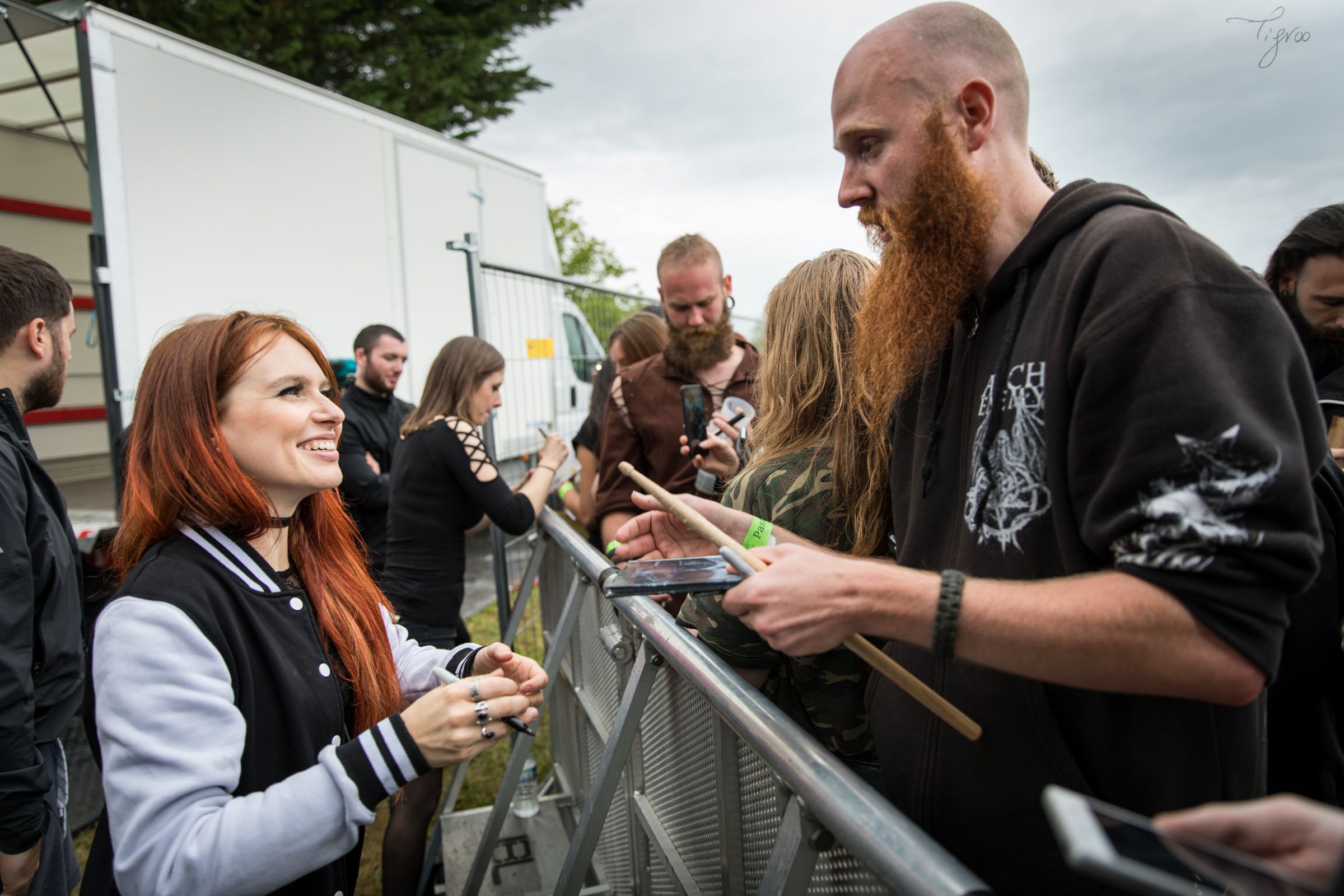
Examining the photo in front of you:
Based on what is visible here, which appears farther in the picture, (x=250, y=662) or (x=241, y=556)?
(x=241, y=556)

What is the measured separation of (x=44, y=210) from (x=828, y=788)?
336 inches

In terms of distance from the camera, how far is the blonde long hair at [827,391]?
181 centimetres

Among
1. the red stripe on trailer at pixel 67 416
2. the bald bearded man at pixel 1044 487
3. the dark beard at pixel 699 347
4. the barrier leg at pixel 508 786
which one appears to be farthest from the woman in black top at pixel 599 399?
the red stripe on trailer at pixel 67 416

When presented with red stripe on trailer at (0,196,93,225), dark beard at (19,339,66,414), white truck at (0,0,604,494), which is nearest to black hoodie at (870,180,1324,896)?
dark beard at (19,339,66,414)

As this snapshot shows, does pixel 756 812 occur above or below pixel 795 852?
below

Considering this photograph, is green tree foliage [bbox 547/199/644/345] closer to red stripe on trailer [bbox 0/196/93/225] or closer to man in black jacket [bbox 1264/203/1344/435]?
red stripe on trailer [bbox 0/196/93/225]

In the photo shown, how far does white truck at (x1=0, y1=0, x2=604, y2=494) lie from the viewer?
4691 millimetres

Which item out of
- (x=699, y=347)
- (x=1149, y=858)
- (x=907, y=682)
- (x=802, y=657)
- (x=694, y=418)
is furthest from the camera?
(x=699, y=347)

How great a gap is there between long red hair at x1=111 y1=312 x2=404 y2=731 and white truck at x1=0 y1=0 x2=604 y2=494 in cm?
274

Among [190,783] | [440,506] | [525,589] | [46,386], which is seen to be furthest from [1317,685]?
[46,386]

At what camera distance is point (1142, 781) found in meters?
1.09

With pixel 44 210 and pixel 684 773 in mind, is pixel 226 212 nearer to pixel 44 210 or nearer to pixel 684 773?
pixel 44 210

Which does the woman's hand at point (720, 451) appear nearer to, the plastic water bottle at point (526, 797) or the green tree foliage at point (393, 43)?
the plastic water bottle at point (526, 797)

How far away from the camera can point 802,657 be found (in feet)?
6.05
